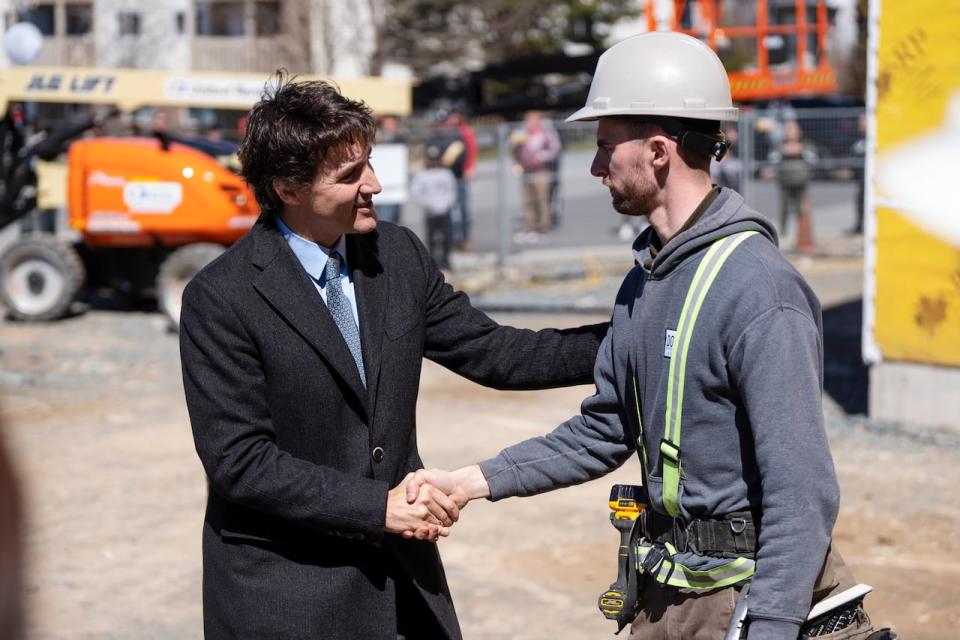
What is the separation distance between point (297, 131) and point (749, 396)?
1272 millimetres

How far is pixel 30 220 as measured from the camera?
15758mm

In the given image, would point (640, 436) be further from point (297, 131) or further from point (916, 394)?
point (916, 394)

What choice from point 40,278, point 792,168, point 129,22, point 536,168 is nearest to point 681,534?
point 40,278

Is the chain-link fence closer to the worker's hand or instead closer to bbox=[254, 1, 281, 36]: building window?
the worker's hand

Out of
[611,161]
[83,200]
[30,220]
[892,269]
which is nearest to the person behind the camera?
[611,161]

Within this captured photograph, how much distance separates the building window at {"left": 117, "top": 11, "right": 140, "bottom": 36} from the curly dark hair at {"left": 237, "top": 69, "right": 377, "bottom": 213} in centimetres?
3290

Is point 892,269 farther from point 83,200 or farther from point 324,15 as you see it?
point 324,15

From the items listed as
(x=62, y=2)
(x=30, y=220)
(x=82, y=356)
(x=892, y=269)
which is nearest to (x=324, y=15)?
(x=62, y=2)

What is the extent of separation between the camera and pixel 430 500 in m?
3.20

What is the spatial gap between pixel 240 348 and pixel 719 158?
1.23m

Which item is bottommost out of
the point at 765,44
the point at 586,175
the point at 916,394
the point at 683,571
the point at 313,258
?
the point at 916,394

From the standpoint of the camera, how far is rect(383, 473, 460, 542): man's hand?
3.12 m

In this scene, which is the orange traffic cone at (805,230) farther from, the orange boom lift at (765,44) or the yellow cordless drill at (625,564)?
the yellow cordless drill at (625,564)

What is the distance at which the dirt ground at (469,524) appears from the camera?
583 cm
